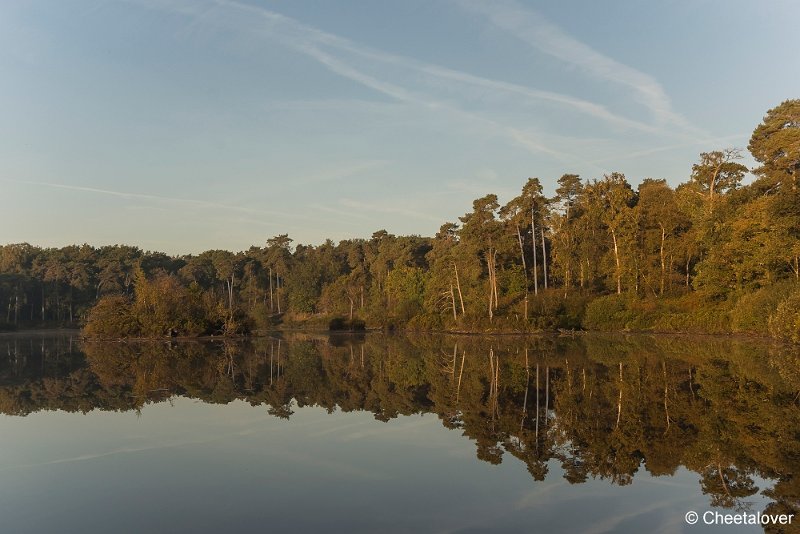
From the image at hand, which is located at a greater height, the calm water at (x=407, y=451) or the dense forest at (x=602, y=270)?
the dense forest at (x=602, y=270)

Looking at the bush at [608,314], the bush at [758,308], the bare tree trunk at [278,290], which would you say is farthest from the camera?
the bare tree trunk at [278,290]

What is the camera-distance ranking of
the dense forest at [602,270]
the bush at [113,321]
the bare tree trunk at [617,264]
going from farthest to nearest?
1. the bare tree trunk at [617,264]
2. the bush at [113,321]
3. the dense forest at [602,270]

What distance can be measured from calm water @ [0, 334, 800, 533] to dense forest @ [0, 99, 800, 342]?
2004cm

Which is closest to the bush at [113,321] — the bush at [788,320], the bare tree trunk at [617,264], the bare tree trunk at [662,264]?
the bare tree trunk at [617,264]

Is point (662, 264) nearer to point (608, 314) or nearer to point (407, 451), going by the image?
point (608, 314)

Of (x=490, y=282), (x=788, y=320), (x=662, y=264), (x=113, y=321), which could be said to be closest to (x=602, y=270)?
(x=662, y=264)

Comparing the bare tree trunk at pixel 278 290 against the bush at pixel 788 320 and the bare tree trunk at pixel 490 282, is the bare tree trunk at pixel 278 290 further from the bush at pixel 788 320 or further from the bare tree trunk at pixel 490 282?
the bush at pixel 788 320

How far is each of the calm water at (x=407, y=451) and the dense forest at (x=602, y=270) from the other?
20040 millimetres

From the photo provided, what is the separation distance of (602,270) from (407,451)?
4969 cm

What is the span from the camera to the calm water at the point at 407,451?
25.1 ft

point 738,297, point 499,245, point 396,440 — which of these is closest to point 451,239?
point 499,245

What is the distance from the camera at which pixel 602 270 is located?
5719 centimetres

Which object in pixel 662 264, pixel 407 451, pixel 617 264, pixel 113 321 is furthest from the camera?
pixel 617 264

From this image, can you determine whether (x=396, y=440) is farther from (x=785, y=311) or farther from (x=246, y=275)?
(x=246, y=275)
